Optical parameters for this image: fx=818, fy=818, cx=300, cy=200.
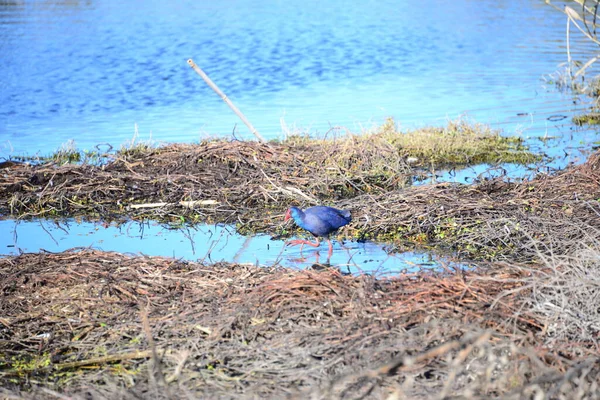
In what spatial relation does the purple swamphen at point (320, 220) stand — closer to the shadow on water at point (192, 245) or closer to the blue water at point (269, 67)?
the shadow on water at point (192, 245)

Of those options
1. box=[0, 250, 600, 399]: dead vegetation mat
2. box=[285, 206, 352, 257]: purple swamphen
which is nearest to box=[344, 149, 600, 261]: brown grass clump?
box=[285, 206, 352, 257]: purple swamphen

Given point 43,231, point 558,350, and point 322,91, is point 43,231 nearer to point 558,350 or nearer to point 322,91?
point 558,350

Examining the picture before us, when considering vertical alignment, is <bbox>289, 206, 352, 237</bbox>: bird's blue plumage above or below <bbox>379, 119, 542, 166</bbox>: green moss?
Result: above

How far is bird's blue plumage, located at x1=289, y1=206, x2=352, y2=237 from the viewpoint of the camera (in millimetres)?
7578

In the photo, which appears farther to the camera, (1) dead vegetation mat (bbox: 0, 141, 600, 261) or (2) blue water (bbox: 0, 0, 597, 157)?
(2) blue water (bbox: 0, 0, 597, 157)

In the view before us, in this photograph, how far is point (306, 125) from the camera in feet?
50.4

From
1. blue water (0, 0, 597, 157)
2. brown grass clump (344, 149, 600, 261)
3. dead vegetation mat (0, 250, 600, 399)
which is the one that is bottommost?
blue water (0, 0, 597, 157)

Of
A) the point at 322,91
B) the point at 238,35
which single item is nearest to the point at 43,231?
the point at 322,91

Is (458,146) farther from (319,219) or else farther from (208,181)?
(319,219)

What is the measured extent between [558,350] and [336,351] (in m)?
1.29

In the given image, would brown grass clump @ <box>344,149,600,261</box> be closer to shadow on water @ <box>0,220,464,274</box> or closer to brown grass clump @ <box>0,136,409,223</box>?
shadow on water @ <box>0,220,464,274</box>

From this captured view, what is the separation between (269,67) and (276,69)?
16.0 inches

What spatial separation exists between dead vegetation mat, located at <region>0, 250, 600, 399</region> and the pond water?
2.28m

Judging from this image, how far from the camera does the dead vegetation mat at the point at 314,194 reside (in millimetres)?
7922
